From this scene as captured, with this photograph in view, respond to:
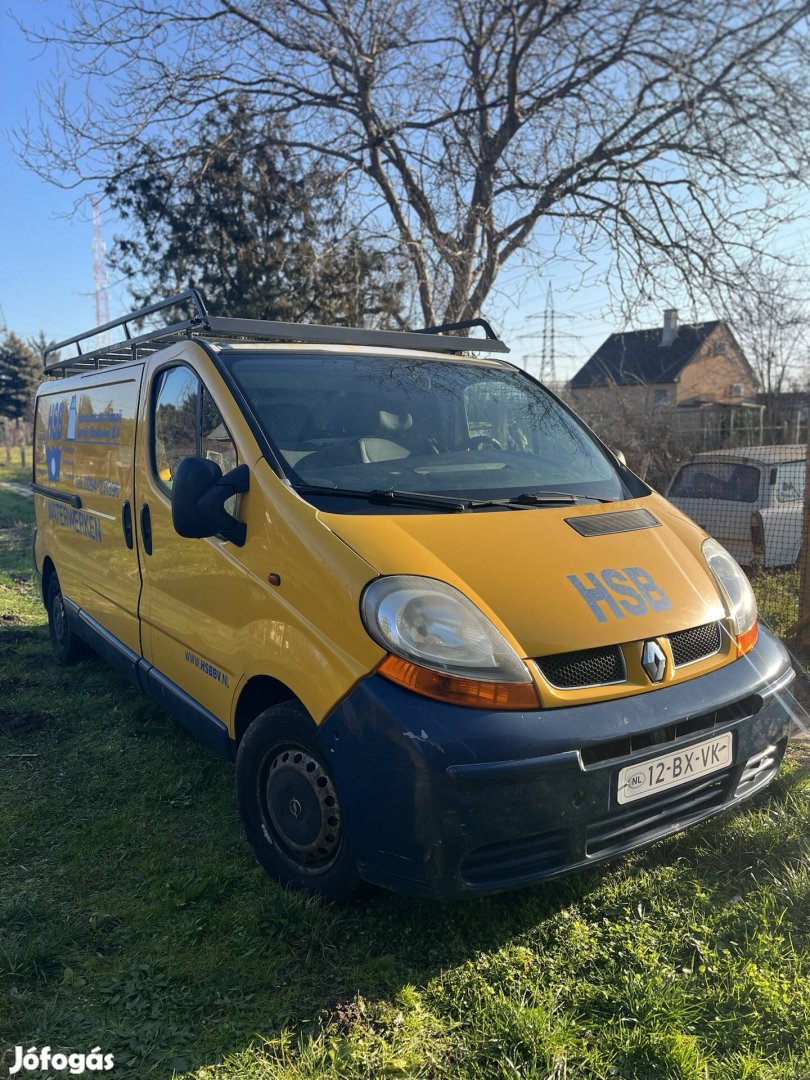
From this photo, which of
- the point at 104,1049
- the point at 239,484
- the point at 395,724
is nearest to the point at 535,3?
the point at 239,484

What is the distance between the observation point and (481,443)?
3363mm

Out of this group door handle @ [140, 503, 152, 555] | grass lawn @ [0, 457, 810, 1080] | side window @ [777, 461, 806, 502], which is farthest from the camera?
side window @ [777, 461, 806, 502]

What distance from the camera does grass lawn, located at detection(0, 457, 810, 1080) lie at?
2035mm

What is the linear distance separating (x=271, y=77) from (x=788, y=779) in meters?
11.3

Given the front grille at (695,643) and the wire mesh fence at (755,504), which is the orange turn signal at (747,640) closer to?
the front grille at (695,643)

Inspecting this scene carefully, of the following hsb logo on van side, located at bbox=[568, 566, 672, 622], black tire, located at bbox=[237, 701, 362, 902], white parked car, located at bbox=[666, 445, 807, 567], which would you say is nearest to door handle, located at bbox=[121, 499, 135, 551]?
black tire, located at bbox=[237, 701, 362, 902]

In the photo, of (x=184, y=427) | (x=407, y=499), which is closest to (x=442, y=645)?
(x=407, y=499)

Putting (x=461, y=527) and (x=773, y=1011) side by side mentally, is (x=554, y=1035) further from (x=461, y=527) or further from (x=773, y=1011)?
(x=461, y=527)

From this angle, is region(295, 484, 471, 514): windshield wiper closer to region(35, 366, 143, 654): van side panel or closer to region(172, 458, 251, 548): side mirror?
region(172, 458, 251, 548): side mirror

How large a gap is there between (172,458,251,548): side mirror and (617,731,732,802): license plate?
61.9 inches

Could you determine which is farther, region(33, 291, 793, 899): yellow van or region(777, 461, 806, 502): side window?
region(777, 461, 806, 502): side window

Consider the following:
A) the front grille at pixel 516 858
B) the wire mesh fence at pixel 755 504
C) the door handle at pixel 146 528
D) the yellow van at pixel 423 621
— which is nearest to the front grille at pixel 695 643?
the yellow van at pixel 423 621

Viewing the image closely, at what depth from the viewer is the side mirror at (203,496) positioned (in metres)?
2.73

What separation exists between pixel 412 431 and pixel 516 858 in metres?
1.75
